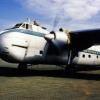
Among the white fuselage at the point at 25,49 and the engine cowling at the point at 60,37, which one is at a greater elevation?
the engine cowling at the point at 60,37

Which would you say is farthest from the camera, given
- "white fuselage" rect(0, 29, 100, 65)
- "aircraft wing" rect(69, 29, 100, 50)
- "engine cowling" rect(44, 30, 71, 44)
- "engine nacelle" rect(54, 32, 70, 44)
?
"aircraft wing" rect(69, 29, 100, 50)

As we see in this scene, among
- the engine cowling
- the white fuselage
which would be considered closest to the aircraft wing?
the engine cowling

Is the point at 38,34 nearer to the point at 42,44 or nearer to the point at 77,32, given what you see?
the point at 42,44

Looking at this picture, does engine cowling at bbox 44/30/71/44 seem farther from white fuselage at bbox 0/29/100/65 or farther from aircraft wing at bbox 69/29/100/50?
white fuselage at bbox 0/29/100/65

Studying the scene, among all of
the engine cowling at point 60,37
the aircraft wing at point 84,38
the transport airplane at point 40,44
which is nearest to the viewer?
the transport airplane at point 40,44

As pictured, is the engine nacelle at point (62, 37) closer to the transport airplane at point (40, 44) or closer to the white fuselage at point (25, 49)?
the transport airplane at point (40, 44)

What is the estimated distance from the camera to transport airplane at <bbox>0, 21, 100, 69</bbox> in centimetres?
1969

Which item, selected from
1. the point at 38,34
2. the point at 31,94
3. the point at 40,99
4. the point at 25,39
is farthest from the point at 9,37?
the point at 40,99

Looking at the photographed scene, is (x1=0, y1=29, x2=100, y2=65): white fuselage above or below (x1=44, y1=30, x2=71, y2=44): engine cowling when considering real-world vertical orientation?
below

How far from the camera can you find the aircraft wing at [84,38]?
21.0 metres

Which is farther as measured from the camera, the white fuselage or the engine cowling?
the engine cowling

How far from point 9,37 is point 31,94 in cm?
862

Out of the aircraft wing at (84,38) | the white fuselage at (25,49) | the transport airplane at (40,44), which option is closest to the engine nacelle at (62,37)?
the transport airplane at (40,44)

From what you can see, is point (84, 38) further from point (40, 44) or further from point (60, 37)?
point (40, 44)
